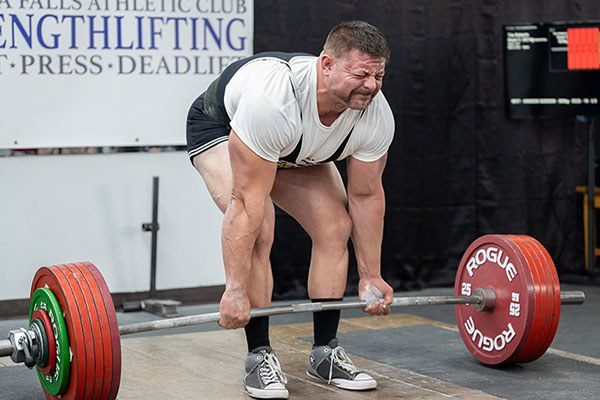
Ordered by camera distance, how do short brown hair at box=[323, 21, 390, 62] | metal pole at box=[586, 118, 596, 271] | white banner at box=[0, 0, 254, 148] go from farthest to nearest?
metal pole at box=[586, 118, 596, 271] < white banner at box=[0, 0, 254, 148] < short brown hair at box=[323, 21, 390, 62]

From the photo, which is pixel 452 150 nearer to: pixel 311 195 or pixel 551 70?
pixel 551 70

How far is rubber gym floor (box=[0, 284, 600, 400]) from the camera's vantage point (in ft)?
11.0

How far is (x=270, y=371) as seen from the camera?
3285mm

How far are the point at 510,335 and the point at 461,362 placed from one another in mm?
267

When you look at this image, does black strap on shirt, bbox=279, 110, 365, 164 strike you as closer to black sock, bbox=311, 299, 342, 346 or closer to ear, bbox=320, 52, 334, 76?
ear, bbox=320, 52, 334, 76

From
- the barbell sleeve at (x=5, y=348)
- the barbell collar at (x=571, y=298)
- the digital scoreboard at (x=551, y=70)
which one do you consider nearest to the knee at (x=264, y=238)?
the barbell sleeve at (x=5, y=348)

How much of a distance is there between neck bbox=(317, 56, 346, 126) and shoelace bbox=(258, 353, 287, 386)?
74cm

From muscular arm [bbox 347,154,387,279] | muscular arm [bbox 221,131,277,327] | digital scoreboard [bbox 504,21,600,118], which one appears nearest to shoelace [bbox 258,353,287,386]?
muscular arm [bbox 221,131,277,327]

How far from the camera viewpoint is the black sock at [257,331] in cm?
334

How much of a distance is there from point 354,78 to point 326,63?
0.12 meters

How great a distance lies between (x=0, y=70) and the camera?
15.1 feet

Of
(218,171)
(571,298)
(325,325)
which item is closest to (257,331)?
(325,325)

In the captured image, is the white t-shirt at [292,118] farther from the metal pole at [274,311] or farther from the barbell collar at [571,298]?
the barbell collar at [571,298]

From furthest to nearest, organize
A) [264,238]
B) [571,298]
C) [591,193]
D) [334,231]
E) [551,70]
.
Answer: [591,193]
[551,70]
[571,298]
[334,231]
[264,238]
